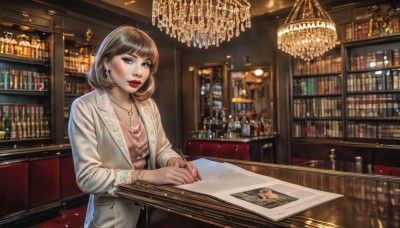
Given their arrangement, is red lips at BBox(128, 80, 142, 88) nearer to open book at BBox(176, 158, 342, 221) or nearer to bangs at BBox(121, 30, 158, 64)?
bangs at BBox(121, 30, 158, 64)

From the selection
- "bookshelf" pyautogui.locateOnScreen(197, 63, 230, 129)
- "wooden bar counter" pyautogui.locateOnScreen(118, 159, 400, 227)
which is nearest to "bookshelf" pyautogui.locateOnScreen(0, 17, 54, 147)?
"bookshelf" pyautogui.locateOnScreen(197, 63, 230, 129)

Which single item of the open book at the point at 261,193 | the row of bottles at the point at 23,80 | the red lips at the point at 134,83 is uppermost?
the row of bottles at the point at 23,80

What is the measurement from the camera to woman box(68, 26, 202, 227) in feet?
2.91

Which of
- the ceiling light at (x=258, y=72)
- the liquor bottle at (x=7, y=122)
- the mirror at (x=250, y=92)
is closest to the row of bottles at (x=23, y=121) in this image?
the liquor bottle at (x=7, y=122)

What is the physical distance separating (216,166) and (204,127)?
397 cm

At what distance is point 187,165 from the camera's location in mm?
959

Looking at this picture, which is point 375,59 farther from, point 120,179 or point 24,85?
point 24,85

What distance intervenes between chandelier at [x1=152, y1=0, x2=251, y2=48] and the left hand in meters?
1.62

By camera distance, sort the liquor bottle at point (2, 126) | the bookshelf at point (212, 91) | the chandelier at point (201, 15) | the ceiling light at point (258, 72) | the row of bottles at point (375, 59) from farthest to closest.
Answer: the bookshelf at point (212, 91), the ceiling light at point (258, 72), the row of bottles at point (375, 59), the liquor bottle at point (2, 126), the chandelier at point (201, 15)

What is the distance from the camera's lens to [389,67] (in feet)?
11.8

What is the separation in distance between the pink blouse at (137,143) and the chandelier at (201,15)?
5.12 feet

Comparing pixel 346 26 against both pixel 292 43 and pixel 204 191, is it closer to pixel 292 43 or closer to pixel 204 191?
pixel 292 43

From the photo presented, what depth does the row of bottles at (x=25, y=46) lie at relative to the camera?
3244mm

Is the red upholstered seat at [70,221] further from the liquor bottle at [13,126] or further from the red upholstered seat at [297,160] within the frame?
the red upholstered seat at [297,160]
